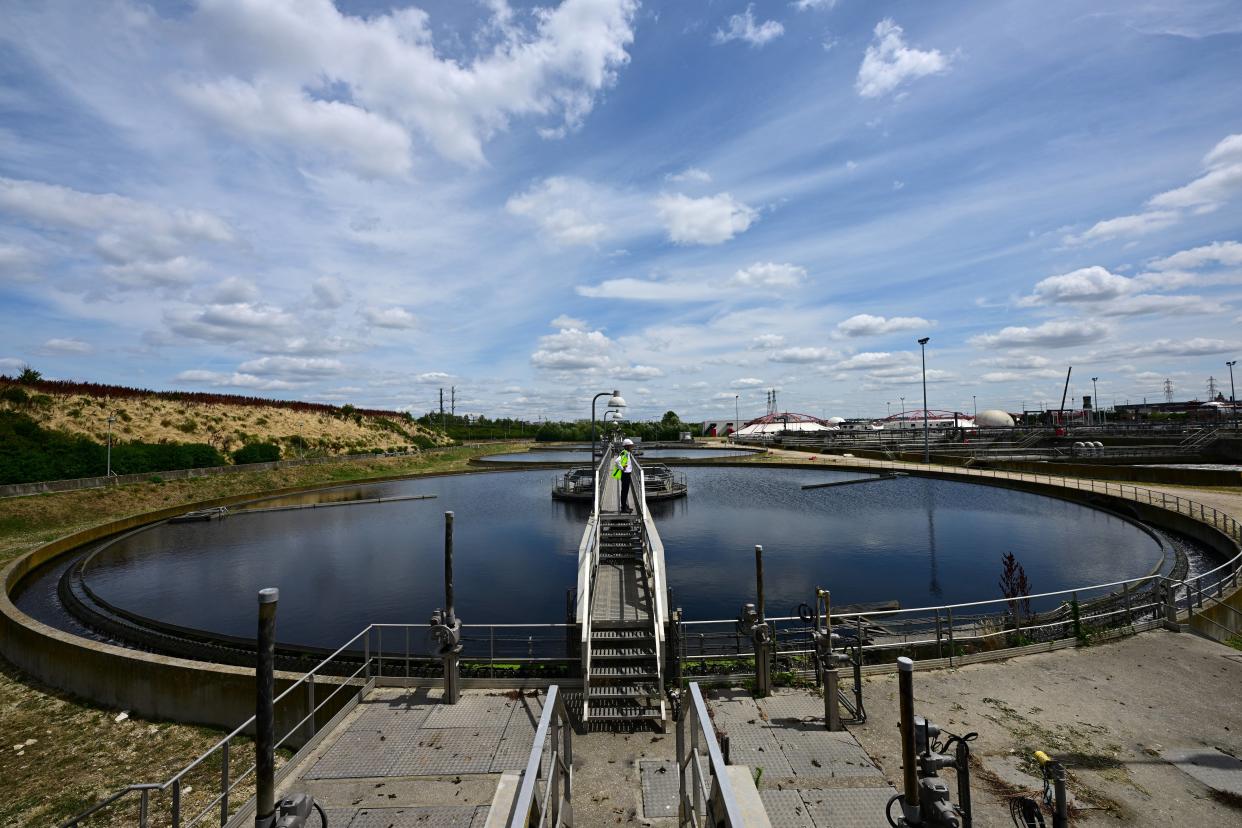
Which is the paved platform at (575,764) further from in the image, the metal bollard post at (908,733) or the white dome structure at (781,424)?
the white dome structure at (781,424)

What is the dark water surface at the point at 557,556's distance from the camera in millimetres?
18359

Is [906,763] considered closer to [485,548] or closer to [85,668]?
[85,668]

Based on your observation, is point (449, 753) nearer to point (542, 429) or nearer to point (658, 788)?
point (658, 788)

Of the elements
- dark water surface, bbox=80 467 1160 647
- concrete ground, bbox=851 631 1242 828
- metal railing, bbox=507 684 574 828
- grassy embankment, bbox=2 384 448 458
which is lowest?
dark water surface, bbox=80 467 1160 647

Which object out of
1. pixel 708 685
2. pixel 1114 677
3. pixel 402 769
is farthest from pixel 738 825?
pixel 1114 677

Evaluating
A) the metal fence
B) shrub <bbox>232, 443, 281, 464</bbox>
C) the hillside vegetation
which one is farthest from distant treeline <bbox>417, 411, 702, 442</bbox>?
the metal fence

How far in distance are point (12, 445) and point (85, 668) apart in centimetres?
3929

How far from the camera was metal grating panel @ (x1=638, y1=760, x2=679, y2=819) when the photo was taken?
6156 millimetres

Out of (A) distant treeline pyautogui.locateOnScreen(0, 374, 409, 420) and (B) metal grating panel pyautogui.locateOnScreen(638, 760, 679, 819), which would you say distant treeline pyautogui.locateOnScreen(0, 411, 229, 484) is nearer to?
(A) distant treeline pyautogui.locateOnScreen(0, 374, 409, 420)

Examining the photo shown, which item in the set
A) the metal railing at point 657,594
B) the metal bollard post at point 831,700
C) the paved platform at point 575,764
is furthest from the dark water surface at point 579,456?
the metal bollard post at point 831,700

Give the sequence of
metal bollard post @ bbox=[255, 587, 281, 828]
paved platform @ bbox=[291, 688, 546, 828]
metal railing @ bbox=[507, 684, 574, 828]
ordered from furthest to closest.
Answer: paved platform @ bbox=[291, 688, 546, 828] < metal bollard post @ bbox=[255, 587, 281, 828] < metal railing @ bbox=[507, 684, 574, 828]

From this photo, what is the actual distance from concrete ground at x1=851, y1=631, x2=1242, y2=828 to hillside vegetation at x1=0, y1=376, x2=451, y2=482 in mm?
46205

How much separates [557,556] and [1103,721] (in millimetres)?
20314

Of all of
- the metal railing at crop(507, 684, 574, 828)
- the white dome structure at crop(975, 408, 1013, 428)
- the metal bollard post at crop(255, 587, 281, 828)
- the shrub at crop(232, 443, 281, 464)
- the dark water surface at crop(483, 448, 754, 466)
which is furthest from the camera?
the white dome structure at crop(975, 408, 1013, 428)
